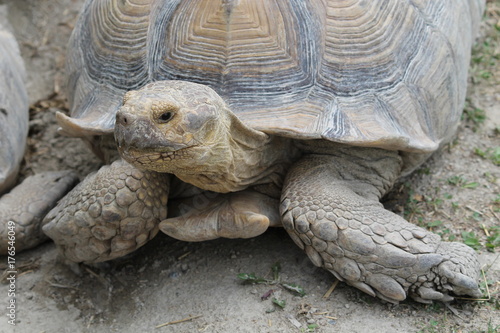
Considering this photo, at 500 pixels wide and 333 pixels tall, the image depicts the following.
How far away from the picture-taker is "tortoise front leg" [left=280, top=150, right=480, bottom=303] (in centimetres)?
266

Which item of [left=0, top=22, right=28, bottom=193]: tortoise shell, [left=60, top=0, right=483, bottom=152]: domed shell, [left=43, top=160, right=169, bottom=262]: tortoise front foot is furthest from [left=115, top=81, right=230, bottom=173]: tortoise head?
[left=0, top=22, right=28, bottom=193]: tortoise shell

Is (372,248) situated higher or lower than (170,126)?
lower

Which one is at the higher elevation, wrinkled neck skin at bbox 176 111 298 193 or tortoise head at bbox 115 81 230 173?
tortoise head at bbox 115 81 230 173

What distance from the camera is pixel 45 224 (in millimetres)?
3188

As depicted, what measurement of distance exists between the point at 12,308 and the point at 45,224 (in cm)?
43

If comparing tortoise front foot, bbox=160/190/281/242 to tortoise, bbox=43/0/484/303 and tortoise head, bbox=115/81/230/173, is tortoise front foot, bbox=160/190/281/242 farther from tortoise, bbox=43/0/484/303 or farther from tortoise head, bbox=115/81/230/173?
tortoise head, bbox=115/81/230/173

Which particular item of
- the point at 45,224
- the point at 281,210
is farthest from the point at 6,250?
the point at 281,210

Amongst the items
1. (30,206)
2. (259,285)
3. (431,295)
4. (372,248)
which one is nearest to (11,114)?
(30,206)

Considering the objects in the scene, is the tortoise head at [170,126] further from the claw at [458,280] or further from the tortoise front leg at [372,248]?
the claw at [458,280]

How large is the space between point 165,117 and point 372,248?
1038mm

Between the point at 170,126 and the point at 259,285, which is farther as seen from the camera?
the point at 259,285

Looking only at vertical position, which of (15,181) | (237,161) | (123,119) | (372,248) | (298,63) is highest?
(298,63)

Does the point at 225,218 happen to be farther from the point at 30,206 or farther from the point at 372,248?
the point at 30,206

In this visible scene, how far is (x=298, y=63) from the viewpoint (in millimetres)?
2869
